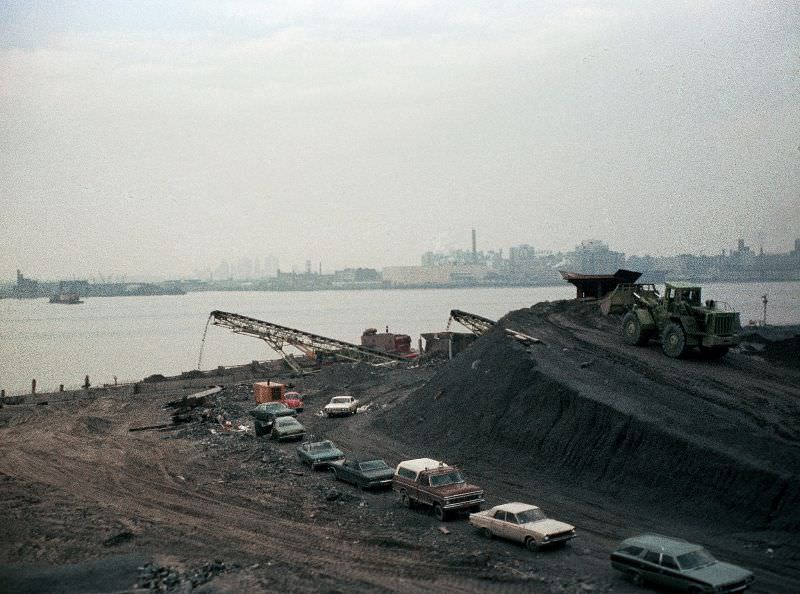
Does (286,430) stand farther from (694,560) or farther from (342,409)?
(694,560)

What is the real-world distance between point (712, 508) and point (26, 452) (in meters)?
24.9

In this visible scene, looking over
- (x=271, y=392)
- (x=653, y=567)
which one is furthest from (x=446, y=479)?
(x=271, y=392)

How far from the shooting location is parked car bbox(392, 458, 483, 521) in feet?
57.2

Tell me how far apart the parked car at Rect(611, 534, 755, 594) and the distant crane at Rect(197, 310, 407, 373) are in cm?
3852

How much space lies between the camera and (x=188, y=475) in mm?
22828

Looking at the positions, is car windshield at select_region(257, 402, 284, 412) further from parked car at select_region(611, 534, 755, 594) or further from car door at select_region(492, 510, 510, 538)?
parked car at select_region(611, 534, 755, 594)

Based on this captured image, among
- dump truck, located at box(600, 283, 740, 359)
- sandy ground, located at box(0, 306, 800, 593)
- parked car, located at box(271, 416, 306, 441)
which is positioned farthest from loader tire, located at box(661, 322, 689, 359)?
parked car, located at box(271, 416, 306, 441)

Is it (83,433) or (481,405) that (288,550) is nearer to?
(481,405)

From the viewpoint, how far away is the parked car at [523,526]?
14812mm

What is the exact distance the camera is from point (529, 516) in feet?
50.9

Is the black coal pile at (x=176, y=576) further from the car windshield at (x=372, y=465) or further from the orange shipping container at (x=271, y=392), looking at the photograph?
the orange shipping container at (x=271, y=392)

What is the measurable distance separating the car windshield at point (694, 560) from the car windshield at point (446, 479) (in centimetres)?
677

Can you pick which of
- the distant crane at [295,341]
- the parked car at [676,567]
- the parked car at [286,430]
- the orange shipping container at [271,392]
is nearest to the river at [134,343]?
the distant crane at [295,341]

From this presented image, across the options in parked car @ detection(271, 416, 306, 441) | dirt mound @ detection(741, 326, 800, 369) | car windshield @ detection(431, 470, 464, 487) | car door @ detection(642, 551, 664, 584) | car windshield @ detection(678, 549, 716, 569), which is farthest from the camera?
dirt mound @ detection(741, 326, 800, 369)
